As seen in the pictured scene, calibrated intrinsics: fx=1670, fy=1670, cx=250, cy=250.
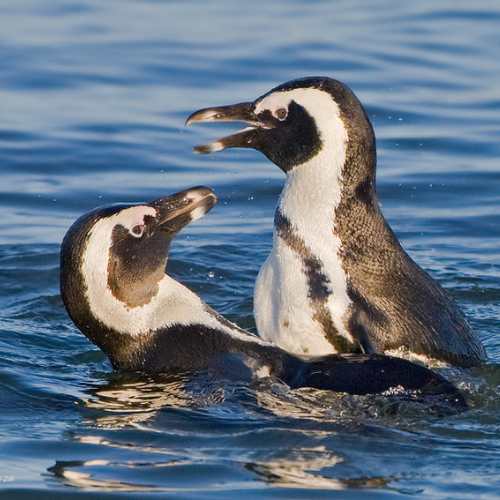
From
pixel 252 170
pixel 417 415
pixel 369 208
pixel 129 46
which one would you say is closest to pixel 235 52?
pixel 129 46

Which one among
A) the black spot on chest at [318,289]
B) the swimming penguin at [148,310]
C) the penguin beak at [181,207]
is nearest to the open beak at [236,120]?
the penguin beak at [181,207]

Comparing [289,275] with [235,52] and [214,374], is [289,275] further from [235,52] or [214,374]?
[235,52]

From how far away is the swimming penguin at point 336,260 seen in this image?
951 cm

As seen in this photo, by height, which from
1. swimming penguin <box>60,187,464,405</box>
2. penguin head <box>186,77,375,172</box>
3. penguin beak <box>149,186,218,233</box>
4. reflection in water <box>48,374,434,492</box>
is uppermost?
penguin head <box>186,77,375,172</box>

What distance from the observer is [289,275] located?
9594 mm

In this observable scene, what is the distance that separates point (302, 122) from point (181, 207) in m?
0.86

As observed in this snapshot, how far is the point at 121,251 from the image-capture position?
30.6ft

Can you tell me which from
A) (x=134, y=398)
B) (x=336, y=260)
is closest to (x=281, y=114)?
(x=336, y=260)

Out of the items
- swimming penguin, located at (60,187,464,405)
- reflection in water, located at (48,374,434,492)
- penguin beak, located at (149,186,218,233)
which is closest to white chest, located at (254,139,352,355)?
swimming penguin, located at (60,187,464,405)

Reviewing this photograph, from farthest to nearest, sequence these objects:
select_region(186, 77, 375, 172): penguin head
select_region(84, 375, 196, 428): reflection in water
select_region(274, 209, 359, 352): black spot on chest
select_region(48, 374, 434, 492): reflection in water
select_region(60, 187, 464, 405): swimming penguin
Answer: select_region(186, 77, 375, 172): penguin head → select_region(274, 209, 359, 352): black spot on chest → select_region(60, 187, 464, 405): swimming penguin → select_region(84, 375, 196, 428): reflection in water → select_region(48, 374, 434, 492): reflection in water

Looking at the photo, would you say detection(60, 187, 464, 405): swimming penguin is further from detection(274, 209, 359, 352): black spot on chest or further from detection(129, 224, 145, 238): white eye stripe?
detection(274, 209, 359, 352): black spot on chest

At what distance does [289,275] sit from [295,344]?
0.40 meters

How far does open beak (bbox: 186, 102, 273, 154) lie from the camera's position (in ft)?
32.4

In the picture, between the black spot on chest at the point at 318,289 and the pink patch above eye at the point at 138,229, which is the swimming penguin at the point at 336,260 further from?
the pink patch above eye at the point at 138,229
